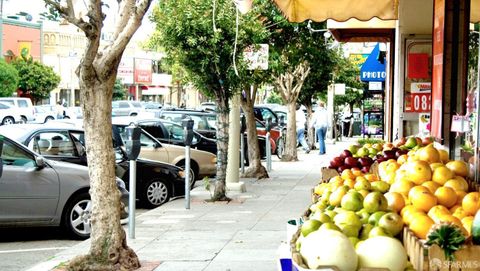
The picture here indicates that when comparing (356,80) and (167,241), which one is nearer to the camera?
(167,241)

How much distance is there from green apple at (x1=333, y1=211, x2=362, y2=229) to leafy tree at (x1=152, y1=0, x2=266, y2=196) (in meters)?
8.50

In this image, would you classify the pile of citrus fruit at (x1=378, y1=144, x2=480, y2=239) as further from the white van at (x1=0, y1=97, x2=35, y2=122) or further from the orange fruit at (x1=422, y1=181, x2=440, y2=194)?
the white van at (x1=0, y1=97, x2=35, y2=122)

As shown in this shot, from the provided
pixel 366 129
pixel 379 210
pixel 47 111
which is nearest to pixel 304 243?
pixel 379 210

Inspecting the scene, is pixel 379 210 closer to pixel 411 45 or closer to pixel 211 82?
pixel 211 82

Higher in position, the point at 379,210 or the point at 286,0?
the point at 286,0

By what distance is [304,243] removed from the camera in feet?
12.6

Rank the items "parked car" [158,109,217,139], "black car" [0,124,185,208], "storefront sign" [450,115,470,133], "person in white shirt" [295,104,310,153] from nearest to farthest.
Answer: "storefront sign" [450,115,470,133]
"black car" [0,124,185,208]
"parked car" [158,109,217,139]
"person in white shirt" [295,104,310,153]

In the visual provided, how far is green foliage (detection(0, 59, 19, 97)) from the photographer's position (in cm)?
4916

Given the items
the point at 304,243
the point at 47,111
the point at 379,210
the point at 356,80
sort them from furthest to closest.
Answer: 1. the point at 47,111
2. the point at 356,80
3. the point at 379,210
4. the point at 304,243

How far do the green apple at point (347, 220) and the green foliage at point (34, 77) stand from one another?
5348cm

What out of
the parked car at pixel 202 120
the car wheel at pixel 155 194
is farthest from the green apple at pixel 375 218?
the parked car at pixel 202 120

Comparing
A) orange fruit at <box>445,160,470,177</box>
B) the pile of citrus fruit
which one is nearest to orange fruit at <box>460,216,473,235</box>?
the pile of citrus fruit

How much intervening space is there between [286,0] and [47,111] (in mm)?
43790

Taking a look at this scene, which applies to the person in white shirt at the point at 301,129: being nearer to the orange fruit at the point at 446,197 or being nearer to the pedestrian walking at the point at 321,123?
the pedestrian walking at the point at 321,123
